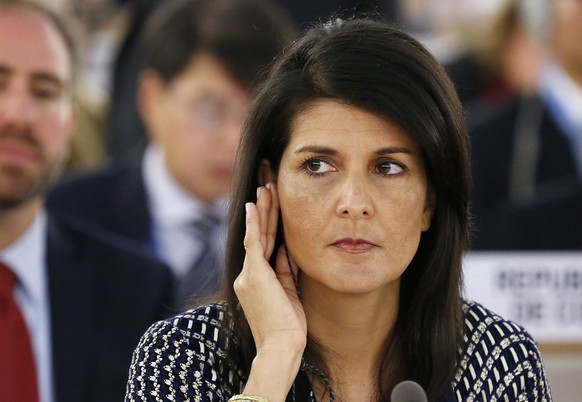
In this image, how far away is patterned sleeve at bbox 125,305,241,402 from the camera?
258 cm

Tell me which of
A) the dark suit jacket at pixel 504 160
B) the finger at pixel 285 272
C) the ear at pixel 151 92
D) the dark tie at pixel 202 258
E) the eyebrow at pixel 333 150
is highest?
the ear at pixel 151 92

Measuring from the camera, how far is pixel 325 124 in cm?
257

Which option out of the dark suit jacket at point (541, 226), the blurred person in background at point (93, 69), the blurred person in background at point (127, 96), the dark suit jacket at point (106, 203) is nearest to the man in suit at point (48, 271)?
the dark suit jacket at point (106, 203)

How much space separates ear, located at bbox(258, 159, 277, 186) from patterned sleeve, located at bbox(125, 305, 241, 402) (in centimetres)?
32

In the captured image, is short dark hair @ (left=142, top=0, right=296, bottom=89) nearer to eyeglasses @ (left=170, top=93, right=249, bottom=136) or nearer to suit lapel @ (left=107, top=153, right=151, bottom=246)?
eyeglasses @ (left=170, top=93, right=249, bottom=136)

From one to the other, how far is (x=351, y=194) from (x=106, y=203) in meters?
2.36

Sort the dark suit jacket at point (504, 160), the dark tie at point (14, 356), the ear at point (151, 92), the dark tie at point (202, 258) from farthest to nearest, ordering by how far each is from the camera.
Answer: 1. the dark suit jacket at point (504, 160)
2. the ear at point (151, 92)
3. the dark tie at point (202, 258)
4. the dark tie at point (14, 356)

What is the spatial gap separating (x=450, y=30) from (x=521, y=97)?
181 cm

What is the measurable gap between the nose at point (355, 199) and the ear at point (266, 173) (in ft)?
0.69

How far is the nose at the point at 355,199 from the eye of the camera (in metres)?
2.52

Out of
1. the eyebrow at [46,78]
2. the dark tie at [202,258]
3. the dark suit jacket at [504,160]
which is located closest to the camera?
the eyebrow at [46,78]

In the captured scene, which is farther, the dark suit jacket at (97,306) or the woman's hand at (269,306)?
the dark suit jacket at (97,306)

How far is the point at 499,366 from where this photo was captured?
278 cm

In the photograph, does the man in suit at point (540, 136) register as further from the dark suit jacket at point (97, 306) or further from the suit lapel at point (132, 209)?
the dark suit jacket at point (97, 306)
